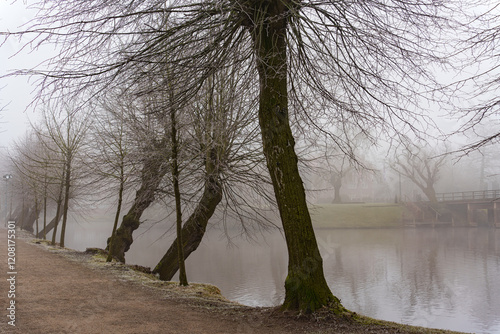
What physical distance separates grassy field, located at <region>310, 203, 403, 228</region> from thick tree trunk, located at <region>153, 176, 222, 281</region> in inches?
1227

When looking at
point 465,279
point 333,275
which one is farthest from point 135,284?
point 465,279

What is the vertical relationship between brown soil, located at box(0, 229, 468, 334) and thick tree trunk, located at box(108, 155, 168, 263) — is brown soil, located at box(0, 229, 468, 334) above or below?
below

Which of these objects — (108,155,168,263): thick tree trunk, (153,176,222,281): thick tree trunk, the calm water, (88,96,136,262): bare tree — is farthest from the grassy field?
(153,176,222,281): thick tree trunk

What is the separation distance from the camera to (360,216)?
146ft

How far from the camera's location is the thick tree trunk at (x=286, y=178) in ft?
20.1

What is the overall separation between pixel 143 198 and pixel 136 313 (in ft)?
21.1

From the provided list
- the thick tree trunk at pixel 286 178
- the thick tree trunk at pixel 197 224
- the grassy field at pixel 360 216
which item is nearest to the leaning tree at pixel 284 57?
the thick tree trunk at pixel 286 178

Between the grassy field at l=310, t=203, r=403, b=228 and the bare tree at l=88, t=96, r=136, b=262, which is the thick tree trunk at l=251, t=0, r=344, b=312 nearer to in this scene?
the bare tree at l=88, t=96, r=136, b=262

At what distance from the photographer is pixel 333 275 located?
699 inches

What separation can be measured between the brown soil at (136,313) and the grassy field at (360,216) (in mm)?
34494

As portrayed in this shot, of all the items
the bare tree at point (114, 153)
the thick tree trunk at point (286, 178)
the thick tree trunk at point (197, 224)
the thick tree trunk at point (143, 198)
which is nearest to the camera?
the thick tree trunk at point (286, 178)

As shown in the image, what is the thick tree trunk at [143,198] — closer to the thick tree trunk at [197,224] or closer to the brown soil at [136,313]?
the thick tree trunk at [197,224]

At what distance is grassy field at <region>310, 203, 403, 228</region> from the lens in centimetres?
4300

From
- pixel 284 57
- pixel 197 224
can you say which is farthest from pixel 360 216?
pixel 284 57
